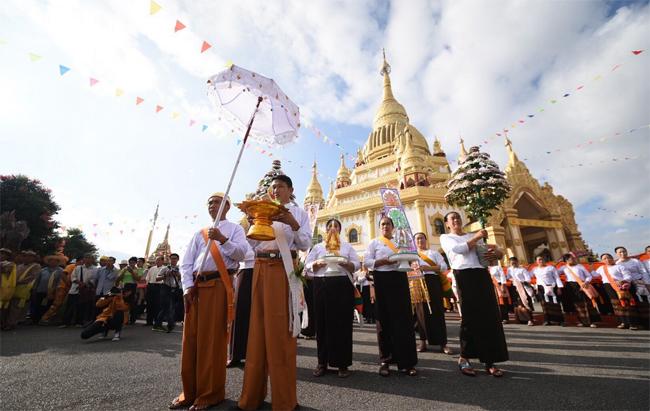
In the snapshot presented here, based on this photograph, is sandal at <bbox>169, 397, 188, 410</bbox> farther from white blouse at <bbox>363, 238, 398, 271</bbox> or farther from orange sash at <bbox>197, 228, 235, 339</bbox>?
white blouse at <bbox>363, 238, 398, 271</bbox>

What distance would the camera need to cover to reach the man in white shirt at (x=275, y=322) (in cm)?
239

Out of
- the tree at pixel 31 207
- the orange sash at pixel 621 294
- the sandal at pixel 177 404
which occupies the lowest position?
the sandal at pixel 177 404

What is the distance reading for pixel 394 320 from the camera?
3715 mm

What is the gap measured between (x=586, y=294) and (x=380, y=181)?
797 inches

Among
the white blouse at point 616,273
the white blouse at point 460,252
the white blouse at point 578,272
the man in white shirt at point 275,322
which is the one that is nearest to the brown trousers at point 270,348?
the man in white shirt at point 275,322

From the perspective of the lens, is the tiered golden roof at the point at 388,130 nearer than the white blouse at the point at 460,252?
No

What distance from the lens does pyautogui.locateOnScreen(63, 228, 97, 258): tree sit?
25834 millimetres

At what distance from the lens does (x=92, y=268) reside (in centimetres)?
896

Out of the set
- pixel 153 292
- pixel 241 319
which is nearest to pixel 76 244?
pixel 153 292

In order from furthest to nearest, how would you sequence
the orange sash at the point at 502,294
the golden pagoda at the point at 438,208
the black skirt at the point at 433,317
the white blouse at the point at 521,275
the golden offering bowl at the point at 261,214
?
the golden pagoda at the point at 438,208
the white blouse at the point at 521,275
the orange sash at the point at 502,294
the black skirt at the point at 433,317
the golden offering bowl at the point at 261,214

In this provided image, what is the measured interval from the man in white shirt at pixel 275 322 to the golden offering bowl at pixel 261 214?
0.34 feet

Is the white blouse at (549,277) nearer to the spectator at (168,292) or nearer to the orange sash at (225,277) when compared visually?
the orange sash at (225,277)

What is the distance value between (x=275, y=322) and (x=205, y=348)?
719 millimetres

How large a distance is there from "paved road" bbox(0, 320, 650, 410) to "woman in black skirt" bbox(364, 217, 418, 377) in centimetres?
21
